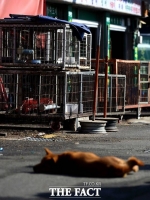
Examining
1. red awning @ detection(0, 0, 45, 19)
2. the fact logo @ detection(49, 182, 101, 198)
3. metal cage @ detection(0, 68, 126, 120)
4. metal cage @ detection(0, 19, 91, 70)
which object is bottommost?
the fact logo @ detection(49, 182, 101, 198)

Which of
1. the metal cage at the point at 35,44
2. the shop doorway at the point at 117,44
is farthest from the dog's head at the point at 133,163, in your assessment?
the shop doorway at the point at 117,44

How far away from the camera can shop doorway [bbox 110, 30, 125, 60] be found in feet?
88.2

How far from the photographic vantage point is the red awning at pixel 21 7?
18156 mm

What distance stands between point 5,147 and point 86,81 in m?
3.76

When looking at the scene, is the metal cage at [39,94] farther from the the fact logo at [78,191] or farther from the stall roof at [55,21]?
the the fact logo at [78,191]

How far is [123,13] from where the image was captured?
85.3 ft

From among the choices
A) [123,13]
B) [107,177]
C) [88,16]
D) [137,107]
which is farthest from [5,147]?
[123,13]

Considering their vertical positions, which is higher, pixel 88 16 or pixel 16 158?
pixel 88 16

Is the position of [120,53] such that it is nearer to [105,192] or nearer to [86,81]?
[86,81]

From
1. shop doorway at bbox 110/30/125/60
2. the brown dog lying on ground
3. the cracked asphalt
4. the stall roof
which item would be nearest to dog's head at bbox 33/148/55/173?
the brown dog lying on ground

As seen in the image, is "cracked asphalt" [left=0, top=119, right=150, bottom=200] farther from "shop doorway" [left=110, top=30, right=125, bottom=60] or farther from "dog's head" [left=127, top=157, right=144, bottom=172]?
"shop doorway" [left=110, top=30, right=125, bottom=60]

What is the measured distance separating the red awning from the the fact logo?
10694 mm

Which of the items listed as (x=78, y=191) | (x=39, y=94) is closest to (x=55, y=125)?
(x=39, y=94)

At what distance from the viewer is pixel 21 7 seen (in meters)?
19.1
